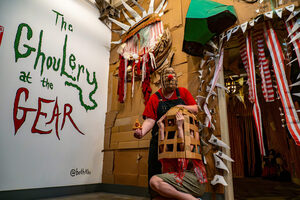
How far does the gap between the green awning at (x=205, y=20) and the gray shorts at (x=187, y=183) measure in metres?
1.44

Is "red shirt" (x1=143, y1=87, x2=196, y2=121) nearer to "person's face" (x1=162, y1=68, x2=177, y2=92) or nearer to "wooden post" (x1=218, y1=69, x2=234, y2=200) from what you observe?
"person's face" (x1=162, y1=68, x2=177, y2=92)

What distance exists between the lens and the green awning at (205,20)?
1979mm

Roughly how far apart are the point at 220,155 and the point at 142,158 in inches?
44.0

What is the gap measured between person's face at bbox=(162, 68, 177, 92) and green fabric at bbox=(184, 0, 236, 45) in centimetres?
54

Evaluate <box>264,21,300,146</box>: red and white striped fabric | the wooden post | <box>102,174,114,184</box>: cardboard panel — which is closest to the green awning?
<box>264,21,300,146</box>: red and white striped fabric

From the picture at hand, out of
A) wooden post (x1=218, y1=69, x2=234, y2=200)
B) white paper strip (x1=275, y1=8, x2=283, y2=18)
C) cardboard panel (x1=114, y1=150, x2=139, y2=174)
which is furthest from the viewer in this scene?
cardboard panel (x1=114, y1=150, x2=139, y2=174)

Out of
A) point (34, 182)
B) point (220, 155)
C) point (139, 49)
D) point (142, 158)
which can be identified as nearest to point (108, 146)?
point (142, 158)

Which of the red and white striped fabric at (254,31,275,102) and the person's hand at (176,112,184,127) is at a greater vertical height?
the red and white striped fabric at (254,31,275,102)

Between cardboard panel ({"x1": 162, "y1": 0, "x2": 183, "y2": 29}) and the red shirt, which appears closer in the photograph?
the red shirt

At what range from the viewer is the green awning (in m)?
1.98

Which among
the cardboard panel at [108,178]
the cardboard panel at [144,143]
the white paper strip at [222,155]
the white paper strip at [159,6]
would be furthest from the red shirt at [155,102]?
the white paper strip at [159,6]

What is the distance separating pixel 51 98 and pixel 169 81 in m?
1.72

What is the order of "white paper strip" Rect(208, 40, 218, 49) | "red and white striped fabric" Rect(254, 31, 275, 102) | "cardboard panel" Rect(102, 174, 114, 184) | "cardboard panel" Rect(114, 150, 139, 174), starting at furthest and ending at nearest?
"cardboard panel" Rect(102, 174, 114, 184), "cardboard panel" Rect(114, 150, 139, 174), "white paper strip" Rect(208, 40, 218, 49), "red and white striped fabric" Rect(254, 31, 275, 102)

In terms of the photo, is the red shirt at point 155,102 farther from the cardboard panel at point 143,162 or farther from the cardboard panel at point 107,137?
the cardboard panel at point 107,137
